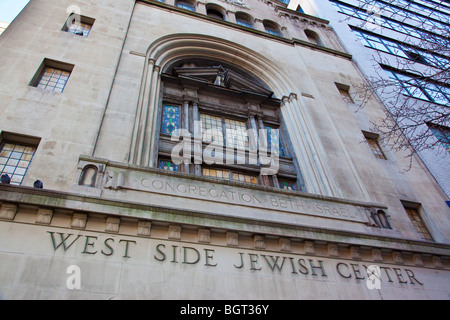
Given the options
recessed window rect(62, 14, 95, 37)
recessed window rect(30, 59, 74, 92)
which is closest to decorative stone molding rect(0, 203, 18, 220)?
recessed window rect(30, 59, 74, 92)

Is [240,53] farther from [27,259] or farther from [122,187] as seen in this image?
[27,259]

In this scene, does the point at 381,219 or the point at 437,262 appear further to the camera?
the point at 381,219

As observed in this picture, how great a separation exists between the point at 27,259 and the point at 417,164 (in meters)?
17.2

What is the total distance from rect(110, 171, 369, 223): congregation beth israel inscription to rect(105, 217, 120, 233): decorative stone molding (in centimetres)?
137

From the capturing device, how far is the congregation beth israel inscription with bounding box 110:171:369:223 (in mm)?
9695

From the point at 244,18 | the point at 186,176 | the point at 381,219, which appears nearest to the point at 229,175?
the point at 186,176

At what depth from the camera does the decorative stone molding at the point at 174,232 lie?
835 cm

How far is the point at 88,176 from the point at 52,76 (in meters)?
5.57

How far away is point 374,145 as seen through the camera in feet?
55.5

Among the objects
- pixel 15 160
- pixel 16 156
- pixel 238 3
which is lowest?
pixel 15 160

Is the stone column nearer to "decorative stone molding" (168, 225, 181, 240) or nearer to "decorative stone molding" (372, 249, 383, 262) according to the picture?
"decorative stone molding" (168, 225, 181, 240)

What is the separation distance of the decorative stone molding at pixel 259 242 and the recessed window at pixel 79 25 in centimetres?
1191

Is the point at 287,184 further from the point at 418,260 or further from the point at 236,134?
the point at 418,260

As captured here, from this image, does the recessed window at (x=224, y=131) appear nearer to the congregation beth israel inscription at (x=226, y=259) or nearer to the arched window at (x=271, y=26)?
the congregation beth israel inscription at (x=226, y=259)
